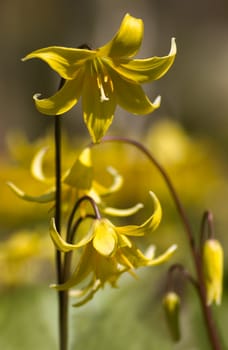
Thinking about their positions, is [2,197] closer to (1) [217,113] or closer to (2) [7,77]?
(1) [217,113]

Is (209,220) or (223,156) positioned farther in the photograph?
(223,156)

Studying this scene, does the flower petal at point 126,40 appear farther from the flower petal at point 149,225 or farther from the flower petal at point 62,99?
the flower petal at point 149,225

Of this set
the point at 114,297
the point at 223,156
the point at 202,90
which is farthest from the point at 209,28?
the point at 114,297

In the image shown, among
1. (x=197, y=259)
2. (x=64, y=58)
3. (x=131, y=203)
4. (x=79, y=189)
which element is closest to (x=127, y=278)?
(x=131, y=203)

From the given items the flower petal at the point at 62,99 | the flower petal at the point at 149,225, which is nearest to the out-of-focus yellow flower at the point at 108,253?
the flower petal at the point at 149,225

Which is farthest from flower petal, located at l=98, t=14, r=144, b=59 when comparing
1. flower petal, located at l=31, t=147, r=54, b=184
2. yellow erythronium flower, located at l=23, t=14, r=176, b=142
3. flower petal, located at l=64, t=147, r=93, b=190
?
flower petal, located at l=31, t=147, r=54, b=184

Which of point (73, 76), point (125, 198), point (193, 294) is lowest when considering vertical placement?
point (193, 294)

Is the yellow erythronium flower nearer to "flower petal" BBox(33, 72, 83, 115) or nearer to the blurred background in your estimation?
"flower petal" BBox(33, 72, 83, 115)
